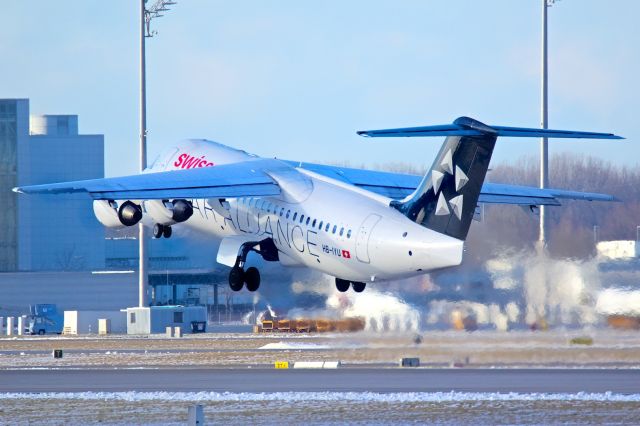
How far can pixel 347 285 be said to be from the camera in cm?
4672

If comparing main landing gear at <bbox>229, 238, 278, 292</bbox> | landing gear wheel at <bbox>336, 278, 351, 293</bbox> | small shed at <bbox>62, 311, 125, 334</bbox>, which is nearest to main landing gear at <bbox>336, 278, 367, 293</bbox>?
landing gear wheel at <bbox>336, 278, 351, 293</bbox>

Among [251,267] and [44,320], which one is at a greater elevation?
[251,267]

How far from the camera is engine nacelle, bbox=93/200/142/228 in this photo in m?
47.6

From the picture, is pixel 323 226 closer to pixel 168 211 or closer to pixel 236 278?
pixel 236 278

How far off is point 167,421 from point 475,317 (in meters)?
14.4

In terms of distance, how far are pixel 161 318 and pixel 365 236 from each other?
37747 millimetres

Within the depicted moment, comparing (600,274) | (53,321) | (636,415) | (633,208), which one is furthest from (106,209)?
(53,321)

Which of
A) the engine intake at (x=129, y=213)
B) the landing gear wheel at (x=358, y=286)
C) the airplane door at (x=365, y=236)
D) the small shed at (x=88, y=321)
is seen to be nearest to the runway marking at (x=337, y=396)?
the airplane door at (x=365, y=236)

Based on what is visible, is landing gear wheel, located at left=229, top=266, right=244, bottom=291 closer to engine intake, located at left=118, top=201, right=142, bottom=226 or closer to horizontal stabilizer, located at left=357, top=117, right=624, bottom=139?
engine intake, located at left=118, top=201, right=142, bottom=226

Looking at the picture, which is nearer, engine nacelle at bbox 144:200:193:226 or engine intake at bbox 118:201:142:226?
engine intake at bbox 118:201:142:226

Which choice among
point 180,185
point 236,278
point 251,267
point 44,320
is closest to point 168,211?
point 180,185

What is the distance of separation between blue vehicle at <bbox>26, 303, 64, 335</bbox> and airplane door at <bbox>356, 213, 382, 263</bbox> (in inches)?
1811

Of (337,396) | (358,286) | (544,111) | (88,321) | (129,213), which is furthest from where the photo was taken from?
(88,321)

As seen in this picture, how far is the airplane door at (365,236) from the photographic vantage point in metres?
42.1
